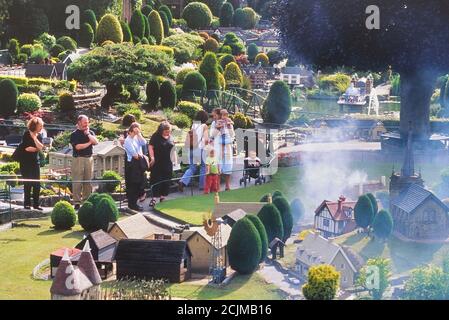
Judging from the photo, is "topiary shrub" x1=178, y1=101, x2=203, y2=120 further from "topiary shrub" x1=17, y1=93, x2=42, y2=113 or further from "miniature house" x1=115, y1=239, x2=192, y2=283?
"miniature house" x1=115, y1=239, x2=192, y2=283

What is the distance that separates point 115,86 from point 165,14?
33.7m

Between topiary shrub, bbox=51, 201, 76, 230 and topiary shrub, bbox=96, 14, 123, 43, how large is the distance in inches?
1567

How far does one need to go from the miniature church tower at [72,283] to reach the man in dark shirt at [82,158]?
7.06 m

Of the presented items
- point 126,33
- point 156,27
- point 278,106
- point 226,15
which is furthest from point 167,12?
point 278,106

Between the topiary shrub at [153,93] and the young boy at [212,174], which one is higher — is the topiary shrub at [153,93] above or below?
above

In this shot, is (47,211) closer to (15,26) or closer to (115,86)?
(115,86)

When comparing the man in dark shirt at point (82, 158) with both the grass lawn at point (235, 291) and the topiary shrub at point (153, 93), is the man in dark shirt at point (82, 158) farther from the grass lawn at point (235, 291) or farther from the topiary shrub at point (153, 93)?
the topiary shrub at point (153, 93)

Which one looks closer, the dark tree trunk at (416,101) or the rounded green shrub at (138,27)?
the dark tree trunk at (416,101)

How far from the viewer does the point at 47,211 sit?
2252cm

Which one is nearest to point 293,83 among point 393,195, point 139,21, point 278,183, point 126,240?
point 139,21

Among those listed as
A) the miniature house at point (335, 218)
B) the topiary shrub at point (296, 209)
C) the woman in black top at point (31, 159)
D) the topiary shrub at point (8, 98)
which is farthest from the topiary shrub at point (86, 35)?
the miniature house at point (335, 218)

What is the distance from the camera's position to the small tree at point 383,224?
66.8 ft

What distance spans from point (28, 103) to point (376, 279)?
2885cm

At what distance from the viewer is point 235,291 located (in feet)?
56.5
